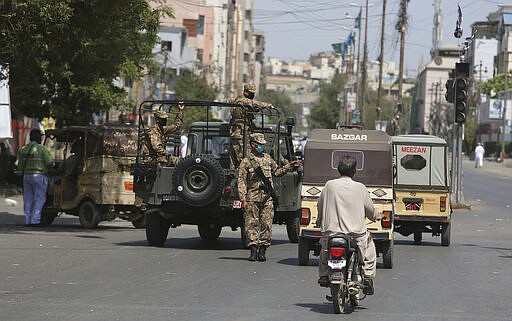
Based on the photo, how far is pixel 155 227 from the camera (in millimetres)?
19000

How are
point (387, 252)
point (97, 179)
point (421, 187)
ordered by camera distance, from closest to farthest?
point (387, 252)
point (421, 187)
point (97, 179)

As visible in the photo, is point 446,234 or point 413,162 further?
point 413,162

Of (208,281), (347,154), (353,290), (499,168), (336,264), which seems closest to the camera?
(336,264)

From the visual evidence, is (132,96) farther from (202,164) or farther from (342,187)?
(342,187)

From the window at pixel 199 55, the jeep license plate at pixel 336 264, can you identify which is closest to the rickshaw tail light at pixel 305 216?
the jeep license plate at pixel 336 264

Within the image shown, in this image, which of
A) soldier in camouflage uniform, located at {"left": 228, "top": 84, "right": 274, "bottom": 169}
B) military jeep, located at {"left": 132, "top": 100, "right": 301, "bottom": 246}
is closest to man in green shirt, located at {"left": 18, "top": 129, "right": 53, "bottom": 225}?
military jeep, located at {"left": 132, "top": 100, "right": 301, "bottom": 246}

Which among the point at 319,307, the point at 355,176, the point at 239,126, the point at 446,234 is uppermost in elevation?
the point at 239,126

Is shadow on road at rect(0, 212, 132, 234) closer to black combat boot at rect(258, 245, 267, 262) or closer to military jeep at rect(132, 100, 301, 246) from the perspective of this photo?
military jeep at rect(132, 100, 301, 246)

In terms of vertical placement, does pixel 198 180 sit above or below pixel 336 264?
above

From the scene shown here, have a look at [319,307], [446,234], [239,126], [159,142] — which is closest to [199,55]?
[446,234]

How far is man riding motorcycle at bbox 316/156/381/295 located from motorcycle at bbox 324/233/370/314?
0.26 feet

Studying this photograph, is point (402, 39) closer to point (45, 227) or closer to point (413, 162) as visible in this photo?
point (413, 162)

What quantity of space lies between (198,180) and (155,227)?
124 cm

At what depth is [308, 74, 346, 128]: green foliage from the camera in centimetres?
16250
